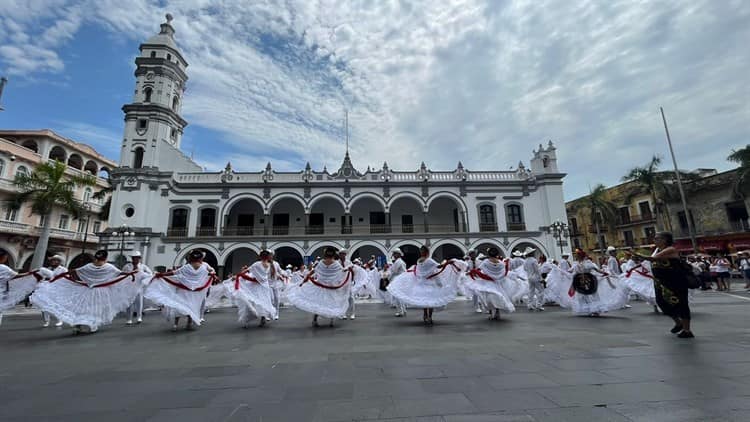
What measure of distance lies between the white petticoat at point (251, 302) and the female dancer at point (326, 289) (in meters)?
0.67

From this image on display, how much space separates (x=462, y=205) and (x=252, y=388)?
24195mm

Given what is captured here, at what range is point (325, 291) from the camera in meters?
7.25

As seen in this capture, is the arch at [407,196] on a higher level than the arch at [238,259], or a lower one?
higher

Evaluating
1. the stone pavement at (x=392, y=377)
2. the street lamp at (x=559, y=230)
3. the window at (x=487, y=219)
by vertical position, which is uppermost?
the window at (x=487, y=219)

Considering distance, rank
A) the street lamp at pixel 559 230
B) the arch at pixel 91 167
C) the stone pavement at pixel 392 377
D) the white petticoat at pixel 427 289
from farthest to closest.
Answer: the arch at pixel 91 167 < the street lamp at pixel 559 230 < the white petticoat at pixel 427 289 < the stone pavement at pixel 392 377

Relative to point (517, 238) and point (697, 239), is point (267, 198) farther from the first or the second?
point (697, 239)

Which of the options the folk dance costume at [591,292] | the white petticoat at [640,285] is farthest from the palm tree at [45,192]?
the white petticoat at [640,285]

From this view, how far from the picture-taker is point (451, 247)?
27.0 meters

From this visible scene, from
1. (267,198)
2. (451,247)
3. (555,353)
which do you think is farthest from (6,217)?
(555,353)

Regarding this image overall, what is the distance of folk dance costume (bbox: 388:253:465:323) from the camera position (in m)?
7.28

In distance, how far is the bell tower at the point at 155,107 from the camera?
2533cm

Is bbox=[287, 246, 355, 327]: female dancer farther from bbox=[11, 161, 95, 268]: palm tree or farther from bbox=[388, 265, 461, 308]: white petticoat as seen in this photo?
bbox=[11, 161, 95, 268]: palm tree

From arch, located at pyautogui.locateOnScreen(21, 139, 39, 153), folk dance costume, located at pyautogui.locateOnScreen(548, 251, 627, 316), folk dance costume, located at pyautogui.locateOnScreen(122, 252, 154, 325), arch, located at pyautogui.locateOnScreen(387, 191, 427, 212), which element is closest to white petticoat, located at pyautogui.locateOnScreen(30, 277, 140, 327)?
folk dance costume, located at pyautogui.locateOnScreen(122, 252, 154, 325)

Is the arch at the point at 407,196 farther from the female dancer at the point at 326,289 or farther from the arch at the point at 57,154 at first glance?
the arch at the point at 57,154
